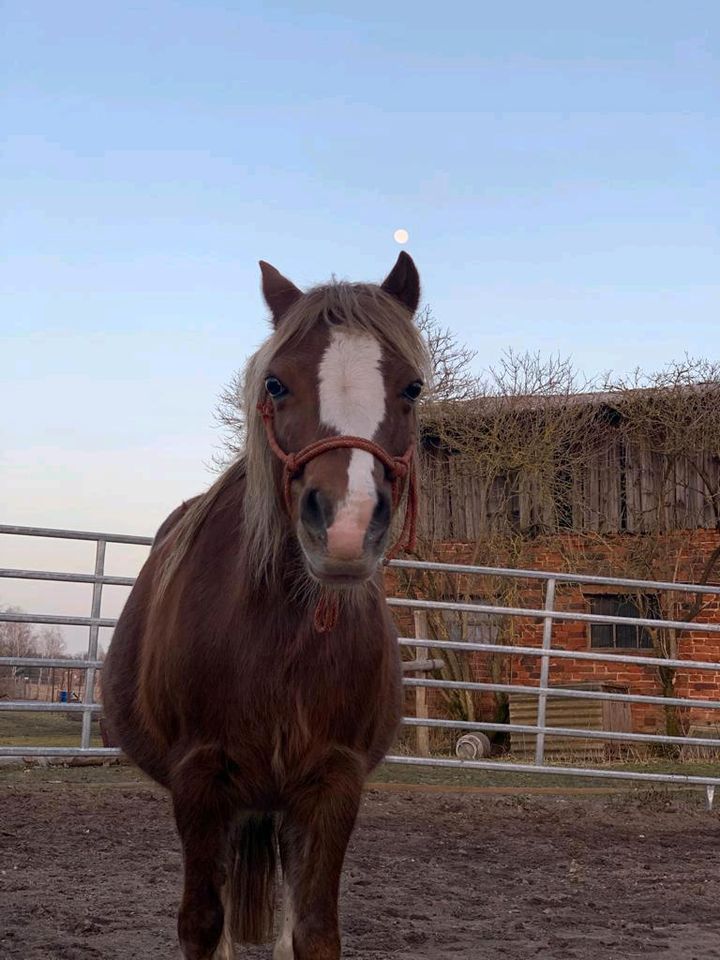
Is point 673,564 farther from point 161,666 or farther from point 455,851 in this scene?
point 161,666

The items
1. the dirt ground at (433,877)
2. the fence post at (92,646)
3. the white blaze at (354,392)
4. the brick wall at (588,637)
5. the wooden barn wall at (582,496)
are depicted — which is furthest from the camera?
the wooden barn wall at (582,496)

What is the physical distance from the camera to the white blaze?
2307 mm

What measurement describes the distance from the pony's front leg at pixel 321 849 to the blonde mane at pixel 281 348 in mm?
565

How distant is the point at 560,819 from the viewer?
20.9ft

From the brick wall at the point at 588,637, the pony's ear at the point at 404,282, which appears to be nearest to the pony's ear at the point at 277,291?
the pony's ear at the point at 404,282

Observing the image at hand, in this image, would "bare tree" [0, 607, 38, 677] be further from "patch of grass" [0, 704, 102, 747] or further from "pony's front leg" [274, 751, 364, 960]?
"pony's front leg" [274, 751, 364, 960]

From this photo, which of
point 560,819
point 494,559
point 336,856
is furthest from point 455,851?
point 494,559

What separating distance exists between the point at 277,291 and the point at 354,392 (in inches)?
24.0

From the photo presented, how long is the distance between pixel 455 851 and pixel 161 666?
3075 mm

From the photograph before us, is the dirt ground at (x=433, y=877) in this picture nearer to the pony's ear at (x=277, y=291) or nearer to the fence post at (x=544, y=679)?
the fence post at (x=544, y=679)

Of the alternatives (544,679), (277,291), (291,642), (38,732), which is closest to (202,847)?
(291,642)

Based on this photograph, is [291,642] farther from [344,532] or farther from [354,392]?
[354,392]

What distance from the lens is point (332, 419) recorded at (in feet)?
7.84

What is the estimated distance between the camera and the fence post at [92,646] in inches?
274
